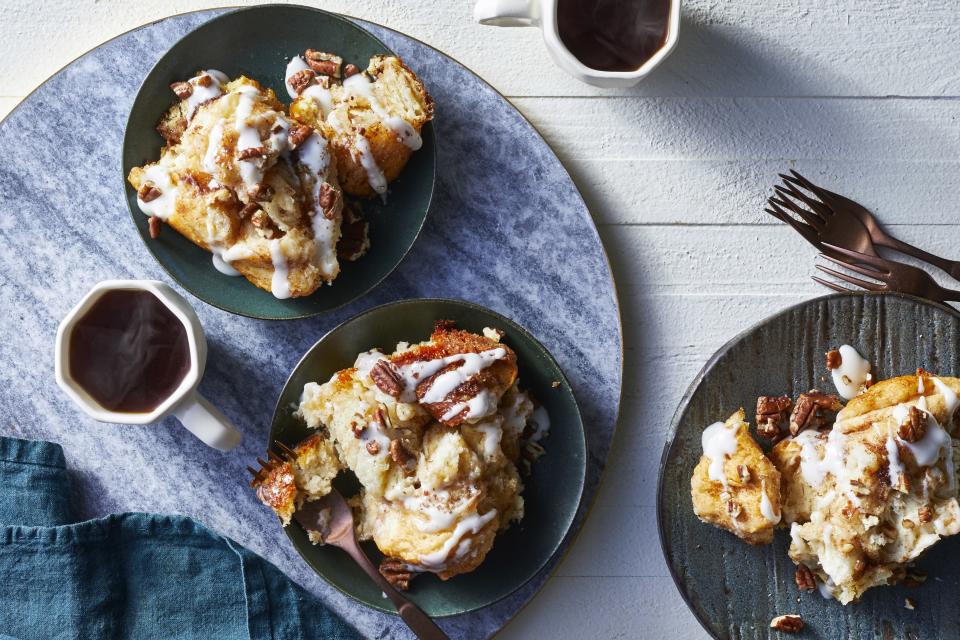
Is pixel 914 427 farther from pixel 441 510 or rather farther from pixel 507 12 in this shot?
pixel 507 12

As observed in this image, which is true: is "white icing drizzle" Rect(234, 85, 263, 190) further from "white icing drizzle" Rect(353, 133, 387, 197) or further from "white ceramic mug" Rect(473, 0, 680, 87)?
"white ceramic mug" Rect(473, 0, 680, 87)

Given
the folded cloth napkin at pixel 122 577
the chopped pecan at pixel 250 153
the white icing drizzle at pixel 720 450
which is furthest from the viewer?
the folded cloth napkin at pixel 122 577

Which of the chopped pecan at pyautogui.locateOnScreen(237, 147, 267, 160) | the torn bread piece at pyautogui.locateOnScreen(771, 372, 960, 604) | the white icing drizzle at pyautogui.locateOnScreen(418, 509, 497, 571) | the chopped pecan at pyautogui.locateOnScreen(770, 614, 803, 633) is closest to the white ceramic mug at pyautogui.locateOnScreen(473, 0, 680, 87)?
the chopped pecan at pyautogui.locateOnScreen(237, 147, 267, 160)

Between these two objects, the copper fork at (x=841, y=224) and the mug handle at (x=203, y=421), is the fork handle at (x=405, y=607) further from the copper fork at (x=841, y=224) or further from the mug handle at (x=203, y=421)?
the copper fork at (x=841, y=224)

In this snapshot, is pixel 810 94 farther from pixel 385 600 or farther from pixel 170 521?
pixel 170 521

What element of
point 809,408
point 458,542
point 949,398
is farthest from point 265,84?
point 949,398

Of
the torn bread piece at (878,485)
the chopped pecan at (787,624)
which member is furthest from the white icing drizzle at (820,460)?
the chopped pecan at (787,624)
